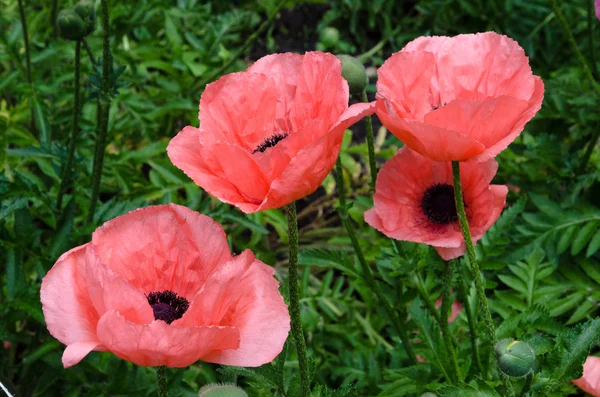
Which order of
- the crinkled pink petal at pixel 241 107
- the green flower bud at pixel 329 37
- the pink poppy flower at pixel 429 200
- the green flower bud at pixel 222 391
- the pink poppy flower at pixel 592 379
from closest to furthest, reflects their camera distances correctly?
1. the green flower bud at pixel 222 391
2. the crinkled pink petal at pixel 241 107
3. the pink poppy flower at pixel 429 200
4. the pink poppy flower at pixel 592 379
5. the green flower bud at pixel 329 37

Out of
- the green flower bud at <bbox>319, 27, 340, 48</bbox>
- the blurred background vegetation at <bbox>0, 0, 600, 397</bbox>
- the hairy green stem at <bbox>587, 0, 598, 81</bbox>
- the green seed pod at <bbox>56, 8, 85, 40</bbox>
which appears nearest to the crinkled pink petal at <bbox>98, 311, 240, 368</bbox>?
the blurred background vegetation at <bbox>0, 0, 600, 397</bbox>

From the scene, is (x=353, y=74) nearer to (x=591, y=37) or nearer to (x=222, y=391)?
(x=222, y=391)

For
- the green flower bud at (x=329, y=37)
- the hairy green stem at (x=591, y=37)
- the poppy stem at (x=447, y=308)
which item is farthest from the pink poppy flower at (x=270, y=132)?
the green flower bud at (x=329, y=37)

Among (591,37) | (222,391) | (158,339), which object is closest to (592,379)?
(222,391)

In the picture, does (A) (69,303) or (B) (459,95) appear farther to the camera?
(B) (459,95)

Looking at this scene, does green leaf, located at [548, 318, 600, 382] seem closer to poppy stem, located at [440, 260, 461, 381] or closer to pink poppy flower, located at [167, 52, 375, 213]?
poppy stem, located at [440, 260, 461, 381]

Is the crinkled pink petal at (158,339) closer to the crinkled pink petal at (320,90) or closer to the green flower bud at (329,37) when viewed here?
the crinkled pink petal at (320,90)

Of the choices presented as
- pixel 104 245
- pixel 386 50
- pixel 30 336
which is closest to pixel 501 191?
pixel 104 245
